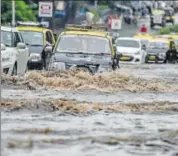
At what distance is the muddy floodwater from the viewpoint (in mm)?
9820

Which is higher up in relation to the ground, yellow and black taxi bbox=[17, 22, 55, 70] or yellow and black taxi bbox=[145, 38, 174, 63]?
yellow and black taxi bbox=[17, 22, 55, 70]

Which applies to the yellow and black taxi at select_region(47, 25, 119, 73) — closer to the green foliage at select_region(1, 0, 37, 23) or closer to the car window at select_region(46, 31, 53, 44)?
the car window at select_region(46, 31, 53, 44)

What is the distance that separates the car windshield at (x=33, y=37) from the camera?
29531 millimetres

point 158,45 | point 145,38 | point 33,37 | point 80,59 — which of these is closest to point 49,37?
point 33,37

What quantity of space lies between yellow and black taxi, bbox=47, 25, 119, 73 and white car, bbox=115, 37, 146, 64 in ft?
58.7

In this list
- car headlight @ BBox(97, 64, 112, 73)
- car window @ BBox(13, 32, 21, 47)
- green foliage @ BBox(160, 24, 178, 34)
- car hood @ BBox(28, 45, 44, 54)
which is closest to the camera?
car headlight @ BBox(97, 64, 112, 73)

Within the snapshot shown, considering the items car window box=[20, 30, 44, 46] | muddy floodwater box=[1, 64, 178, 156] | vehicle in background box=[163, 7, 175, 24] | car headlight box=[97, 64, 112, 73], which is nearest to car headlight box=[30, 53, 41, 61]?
car window box=[20, 30, 44, 46]

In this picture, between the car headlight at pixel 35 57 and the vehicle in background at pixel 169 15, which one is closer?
the car headlight at pixel 35 57

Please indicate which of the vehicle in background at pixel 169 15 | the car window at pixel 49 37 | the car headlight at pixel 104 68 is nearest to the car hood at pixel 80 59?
the car headlight at pixel 104 68

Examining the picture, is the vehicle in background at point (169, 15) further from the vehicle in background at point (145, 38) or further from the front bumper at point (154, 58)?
A: the front bumper at point (154, 58)

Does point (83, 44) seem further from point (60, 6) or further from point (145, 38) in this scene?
point (60, 6)

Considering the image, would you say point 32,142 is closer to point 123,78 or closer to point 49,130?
point 49,130

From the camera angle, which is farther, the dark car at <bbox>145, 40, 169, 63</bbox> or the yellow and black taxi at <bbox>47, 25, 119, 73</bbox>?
the dark car at <bbox>145, 40, 169, 63</bbox>

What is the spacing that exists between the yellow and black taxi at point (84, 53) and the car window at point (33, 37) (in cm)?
683
